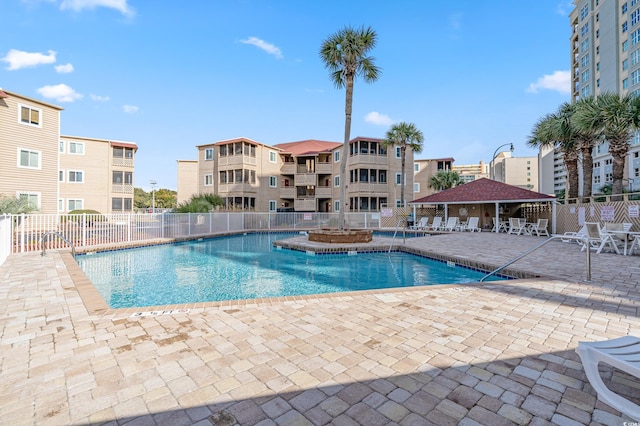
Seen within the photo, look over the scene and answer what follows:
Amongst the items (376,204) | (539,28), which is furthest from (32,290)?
(376,204)

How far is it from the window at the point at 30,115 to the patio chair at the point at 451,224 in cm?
2690

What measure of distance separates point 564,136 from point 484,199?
545cm

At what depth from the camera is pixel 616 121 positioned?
1386 centimetres

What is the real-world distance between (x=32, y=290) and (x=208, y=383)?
16.4ft

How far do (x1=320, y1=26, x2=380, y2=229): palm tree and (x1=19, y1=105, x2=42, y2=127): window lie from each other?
668 inches

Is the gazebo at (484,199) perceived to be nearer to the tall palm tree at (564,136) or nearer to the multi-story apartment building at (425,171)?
the tall palm tree at (564,136)

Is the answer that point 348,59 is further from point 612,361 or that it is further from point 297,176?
point 297,176

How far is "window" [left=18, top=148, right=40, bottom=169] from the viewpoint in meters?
16.6

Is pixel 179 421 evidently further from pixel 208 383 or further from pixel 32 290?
pixel 32 290

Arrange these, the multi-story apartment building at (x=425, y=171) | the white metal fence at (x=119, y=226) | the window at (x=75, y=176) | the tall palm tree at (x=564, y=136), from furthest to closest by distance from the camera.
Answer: the multi-story apartment building at (x=425, y=171)
the window at (x=75, y=176)
the tall palm tree at (x=564, y=136)
the white metal fence at (x=119, y=226)

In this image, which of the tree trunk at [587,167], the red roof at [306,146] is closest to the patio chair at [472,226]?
the tree trunk at [587,167]

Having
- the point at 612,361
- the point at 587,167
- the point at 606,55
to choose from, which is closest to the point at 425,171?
the point at 587,167

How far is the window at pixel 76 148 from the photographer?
25.9 meters

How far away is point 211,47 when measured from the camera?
58.6 ft
